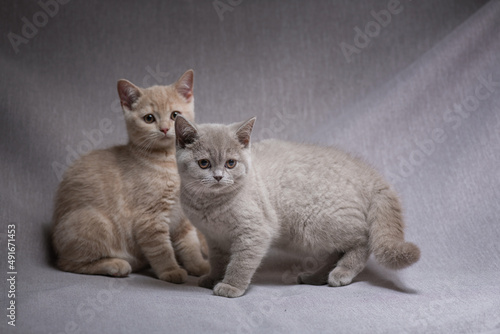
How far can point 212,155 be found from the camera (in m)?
2.09

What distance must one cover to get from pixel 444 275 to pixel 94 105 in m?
2.09

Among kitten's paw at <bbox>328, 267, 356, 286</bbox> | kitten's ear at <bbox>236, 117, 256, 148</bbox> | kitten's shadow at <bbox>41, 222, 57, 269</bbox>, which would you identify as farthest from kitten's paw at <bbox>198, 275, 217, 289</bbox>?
kitten's shadow at <bbox>41, 222, 57, 269</bbox>

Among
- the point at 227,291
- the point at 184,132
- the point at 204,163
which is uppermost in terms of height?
the point at 184,132

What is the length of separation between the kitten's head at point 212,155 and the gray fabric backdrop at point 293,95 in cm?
49

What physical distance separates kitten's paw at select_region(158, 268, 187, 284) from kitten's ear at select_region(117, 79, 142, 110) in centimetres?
83

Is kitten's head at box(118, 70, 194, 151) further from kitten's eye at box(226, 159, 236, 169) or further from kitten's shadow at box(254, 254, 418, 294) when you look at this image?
kitten's shadow at box(254, 254, 418, 294)

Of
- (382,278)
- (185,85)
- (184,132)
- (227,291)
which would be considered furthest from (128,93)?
(382,278)

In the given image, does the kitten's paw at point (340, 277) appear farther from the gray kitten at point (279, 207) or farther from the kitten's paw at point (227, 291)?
the kitten's paw at point (227, 291)

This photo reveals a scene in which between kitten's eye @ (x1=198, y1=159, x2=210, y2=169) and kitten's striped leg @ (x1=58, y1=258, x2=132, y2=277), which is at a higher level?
kitten's eye @ (x1=198, y1=159, x2=210, y2=169)

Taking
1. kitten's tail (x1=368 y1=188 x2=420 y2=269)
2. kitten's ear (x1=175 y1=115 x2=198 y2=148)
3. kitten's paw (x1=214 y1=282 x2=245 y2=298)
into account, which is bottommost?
kitten's paw (x1=214 y1=282 x2=245 y2=298)

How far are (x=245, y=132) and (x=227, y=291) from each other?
67cm

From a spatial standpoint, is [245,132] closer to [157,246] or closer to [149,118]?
[149,118]

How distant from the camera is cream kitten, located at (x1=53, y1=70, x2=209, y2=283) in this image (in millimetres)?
2414

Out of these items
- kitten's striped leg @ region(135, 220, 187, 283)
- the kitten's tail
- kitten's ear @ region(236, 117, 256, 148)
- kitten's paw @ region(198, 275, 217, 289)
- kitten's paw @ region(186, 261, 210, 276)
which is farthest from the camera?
kitten's paw @ region(186, 261, 210, 276)
